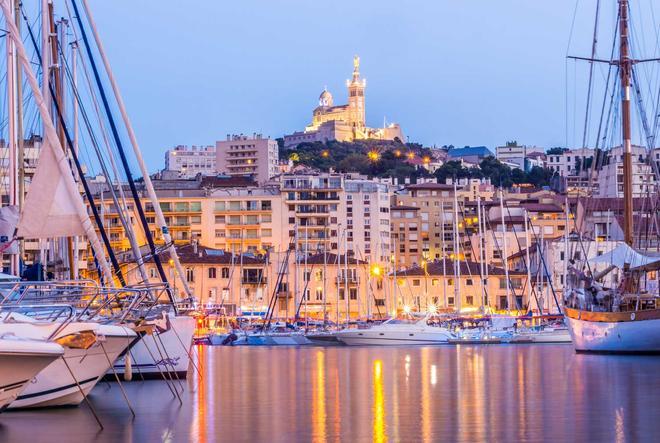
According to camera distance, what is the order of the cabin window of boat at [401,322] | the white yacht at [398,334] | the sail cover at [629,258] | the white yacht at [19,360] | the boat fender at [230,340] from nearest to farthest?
the white yacht at [19,360], the sail cover at [629,258], the white yacht at [398,334], the cabin window of boat at [401,322], the boat fender at [230,340]

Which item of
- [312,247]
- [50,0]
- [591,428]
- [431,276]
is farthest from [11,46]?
[312,247]

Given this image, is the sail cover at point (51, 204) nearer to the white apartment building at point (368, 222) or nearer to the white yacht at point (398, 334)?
the white yacht at point (398, 334)

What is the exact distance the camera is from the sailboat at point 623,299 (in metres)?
54.1

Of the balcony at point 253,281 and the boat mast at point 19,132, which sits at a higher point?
the boat mast at point 19,132

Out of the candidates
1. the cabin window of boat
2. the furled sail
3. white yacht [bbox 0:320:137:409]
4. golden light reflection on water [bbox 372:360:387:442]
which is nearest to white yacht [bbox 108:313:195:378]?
the furled sail

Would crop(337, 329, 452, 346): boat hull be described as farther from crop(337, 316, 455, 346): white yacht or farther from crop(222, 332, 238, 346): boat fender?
crop(222, 332, 238, 346): boat fender

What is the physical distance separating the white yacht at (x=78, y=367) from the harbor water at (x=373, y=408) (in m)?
0.39

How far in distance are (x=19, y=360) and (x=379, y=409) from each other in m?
9.43

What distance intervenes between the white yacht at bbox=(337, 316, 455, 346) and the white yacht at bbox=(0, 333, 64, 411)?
Answer: 202ft

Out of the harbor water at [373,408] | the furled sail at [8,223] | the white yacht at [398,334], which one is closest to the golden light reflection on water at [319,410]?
the harbor water at [373,408]

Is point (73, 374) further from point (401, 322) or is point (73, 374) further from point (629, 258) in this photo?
point (401, 322)

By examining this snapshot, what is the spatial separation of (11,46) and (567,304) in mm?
28567

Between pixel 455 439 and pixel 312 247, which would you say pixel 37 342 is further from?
pixel 312 247

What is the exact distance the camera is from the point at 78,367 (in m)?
26.7
